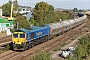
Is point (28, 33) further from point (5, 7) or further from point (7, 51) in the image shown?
point (5, 7)

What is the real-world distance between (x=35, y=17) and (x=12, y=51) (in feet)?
153

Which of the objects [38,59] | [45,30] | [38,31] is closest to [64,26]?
[45,30]

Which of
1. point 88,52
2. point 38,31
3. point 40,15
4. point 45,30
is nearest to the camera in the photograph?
point 88,52

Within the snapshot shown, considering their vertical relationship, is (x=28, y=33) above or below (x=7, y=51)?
above

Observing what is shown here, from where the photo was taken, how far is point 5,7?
345 feet

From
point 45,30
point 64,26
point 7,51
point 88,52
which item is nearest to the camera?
point 88,52

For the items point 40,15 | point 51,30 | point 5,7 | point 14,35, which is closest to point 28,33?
point 14,35

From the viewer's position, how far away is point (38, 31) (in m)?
35.8

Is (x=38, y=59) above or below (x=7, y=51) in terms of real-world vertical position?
above

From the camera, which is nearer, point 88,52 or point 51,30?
point 88,52

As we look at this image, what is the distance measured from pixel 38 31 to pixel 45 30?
396 centimetres

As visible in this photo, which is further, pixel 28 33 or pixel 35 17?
pixel 35 17

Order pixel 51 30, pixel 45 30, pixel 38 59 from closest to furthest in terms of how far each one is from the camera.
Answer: pixel 38 59
pixel 45 30
pixel 51 30

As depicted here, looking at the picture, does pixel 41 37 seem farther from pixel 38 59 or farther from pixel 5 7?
pixel 5 7
